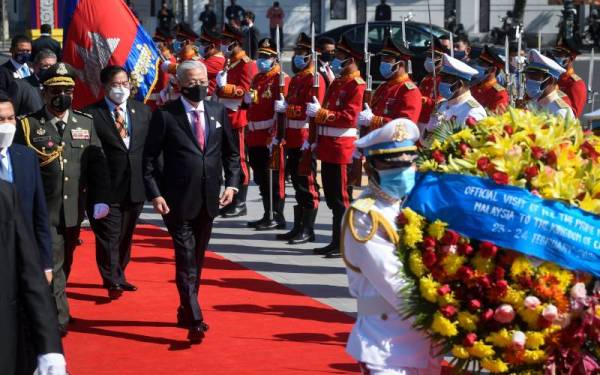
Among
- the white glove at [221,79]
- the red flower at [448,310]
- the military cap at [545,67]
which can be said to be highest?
the military cap at [545,67]

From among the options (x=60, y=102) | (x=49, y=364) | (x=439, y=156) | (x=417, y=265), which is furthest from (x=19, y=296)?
(x=60, y=102)

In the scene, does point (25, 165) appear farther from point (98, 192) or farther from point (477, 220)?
point (98, 192)

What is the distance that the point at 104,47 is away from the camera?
11352 mm

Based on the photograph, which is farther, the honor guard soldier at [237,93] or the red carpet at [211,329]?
the honor guard soldier at [237,93]

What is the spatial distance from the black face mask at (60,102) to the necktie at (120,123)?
0.93 m

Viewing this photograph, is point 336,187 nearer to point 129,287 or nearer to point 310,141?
point 310,141

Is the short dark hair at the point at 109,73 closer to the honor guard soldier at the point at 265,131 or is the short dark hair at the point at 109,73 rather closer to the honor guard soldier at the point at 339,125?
the honor guard soldier at the point at 339,125

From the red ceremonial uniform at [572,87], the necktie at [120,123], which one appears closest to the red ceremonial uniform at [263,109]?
the red ceremonial uniform at [572,87]

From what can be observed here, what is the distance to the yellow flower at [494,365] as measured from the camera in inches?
188

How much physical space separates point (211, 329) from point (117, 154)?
1.62 meters

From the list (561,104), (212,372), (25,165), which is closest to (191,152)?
(212,372)

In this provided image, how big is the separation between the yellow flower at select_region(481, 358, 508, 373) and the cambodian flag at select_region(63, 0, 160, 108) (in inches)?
273

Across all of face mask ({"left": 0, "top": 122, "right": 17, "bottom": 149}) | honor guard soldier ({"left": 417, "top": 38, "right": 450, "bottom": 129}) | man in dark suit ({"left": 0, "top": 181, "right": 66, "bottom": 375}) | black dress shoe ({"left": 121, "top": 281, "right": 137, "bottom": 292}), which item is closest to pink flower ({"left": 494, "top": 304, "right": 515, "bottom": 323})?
man in dark suit ({"left": 0, "top": 181, "right": 66, "bottom": 375})

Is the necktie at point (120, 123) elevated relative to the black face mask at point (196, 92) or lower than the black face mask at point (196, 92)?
lower
